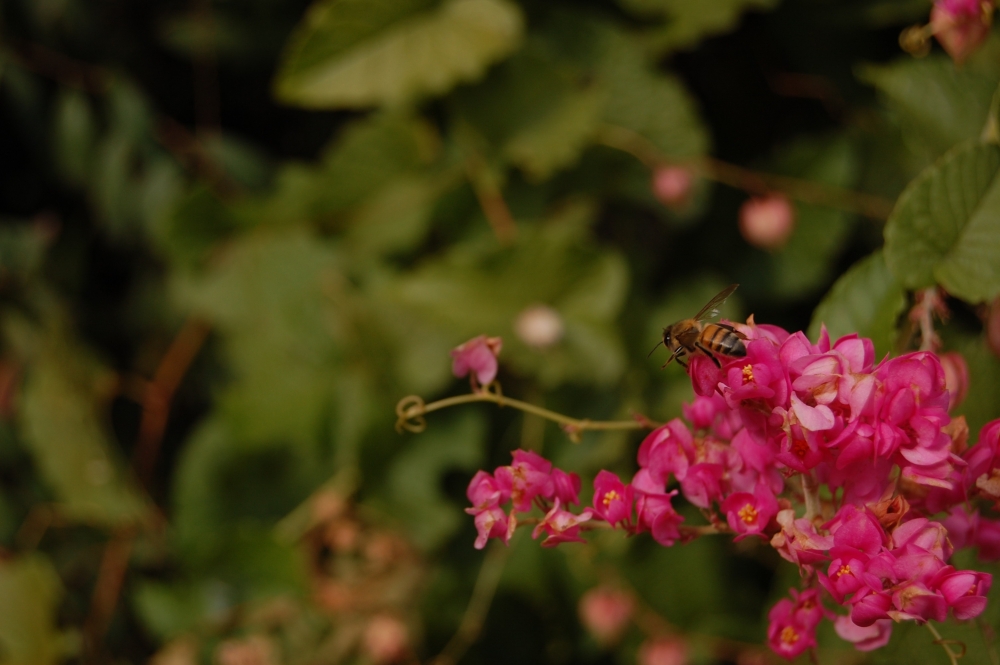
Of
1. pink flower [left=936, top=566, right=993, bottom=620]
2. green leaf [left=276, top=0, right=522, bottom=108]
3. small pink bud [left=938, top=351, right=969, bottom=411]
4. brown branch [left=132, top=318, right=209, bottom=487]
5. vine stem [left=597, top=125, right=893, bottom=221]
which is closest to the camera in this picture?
pink flower [left=936, top=566, right=993, bottom=620]

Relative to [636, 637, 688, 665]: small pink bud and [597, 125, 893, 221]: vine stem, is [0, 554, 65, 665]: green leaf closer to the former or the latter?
[636, 637, 688, 665]: small pink bud

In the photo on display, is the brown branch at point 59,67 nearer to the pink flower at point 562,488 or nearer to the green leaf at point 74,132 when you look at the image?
the green leaf at point 74,132

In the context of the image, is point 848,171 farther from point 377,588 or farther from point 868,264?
point 377,588

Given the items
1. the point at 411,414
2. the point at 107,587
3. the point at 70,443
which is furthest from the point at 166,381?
the point at 411,414

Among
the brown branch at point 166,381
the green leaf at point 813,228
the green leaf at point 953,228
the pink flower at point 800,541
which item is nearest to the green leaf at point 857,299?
the green leaf at point 953,228

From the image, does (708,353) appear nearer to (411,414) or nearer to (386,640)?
(411,414)

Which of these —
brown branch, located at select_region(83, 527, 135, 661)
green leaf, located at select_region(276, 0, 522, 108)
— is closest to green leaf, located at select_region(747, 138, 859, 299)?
green leaf, located at select_region(276, 0, 522, 108)
